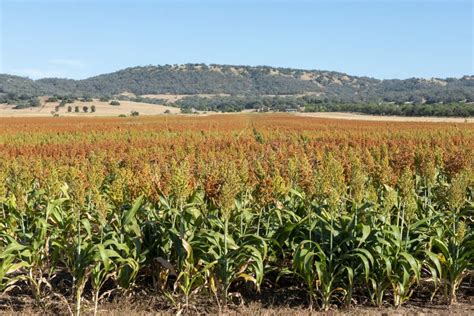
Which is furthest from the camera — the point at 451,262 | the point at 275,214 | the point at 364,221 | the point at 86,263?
the point at 275,214

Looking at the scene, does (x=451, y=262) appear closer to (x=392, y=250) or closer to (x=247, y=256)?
(x=392, y=250)

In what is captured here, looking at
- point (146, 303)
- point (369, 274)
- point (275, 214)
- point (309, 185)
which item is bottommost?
point (146, 303)

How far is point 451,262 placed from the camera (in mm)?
5285

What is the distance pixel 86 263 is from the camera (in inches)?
195

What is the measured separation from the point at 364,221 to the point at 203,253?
212cm

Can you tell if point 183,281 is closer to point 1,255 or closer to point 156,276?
point 156,276

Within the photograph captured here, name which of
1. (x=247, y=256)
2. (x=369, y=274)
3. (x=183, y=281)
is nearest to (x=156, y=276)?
(x=183, y=281)

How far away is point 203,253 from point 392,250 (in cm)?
221

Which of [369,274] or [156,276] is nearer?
[369,274]

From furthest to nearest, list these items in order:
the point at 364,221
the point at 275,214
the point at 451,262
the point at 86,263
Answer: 1. the point at 275,214
2. the point at 364,221
3. the point at 451,262
4. the point at 86,263

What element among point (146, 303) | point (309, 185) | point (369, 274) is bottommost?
point (146, 303)

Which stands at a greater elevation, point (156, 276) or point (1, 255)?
point (1, 255)

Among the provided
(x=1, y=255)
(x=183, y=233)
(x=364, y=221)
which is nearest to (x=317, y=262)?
(x=364, y=221)

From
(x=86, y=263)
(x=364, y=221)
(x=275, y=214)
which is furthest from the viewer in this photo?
(x=275, y=214)
